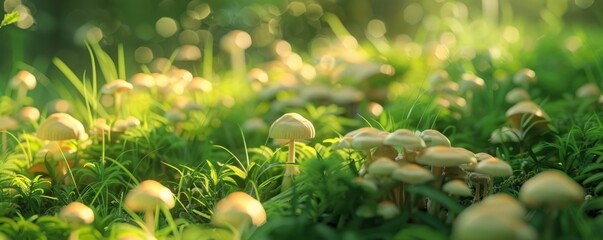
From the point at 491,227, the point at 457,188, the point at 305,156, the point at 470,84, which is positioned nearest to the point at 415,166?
the point at 457,188

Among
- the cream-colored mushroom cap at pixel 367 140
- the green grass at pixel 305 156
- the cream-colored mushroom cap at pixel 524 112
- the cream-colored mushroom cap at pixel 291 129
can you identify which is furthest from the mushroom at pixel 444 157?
the cream-colored mushroom cap at pixel 524 112

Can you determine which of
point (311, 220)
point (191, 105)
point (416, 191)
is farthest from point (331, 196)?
point (191, 105)

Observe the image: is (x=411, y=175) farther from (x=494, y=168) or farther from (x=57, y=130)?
(x=57, y=130)

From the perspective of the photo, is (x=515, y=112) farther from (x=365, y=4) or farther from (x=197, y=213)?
(x=365, y=4)

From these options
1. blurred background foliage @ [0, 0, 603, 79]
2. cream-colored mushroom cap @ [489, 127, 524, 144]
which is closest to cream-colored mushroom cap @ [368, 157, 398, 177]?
cream-colored mushroom cap @ [489, 127, 524, 144]

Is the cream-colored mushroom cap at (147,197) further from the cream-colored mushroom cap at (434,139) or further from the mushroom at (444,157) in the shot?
the cream-colored mushroom cap at (434,139)

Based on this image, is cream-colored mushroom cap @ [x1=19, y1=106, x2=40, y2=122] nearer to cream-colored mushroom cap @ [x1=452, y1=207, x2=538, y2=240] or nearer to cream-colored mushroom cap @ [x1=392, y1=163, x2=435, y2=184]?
cream-colored mushroom cap @ [x1=392, y1=163, x2=435, y2=184]
